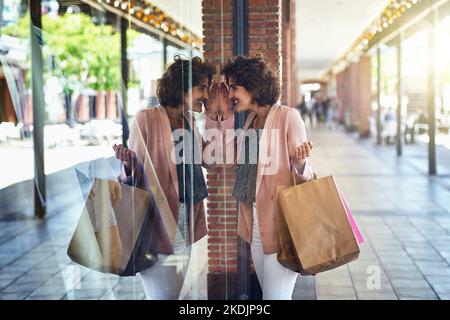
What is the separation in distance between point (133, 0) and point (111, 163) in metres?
1.02

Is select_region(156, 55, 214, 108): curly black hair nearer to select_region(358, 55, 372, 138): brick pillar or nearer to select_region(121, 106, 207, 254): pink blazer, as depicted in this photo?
select_region(121, 106, 207, 254): pink blazer

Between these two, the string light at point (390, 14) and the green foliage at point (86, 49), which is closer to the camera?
the green foliage at point (86, 49)

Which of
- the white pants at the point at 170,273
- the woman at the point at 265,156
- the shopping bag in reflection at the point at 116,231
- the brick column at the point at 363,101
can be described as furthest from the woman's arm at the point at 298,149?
the brick column at the point at 363,101

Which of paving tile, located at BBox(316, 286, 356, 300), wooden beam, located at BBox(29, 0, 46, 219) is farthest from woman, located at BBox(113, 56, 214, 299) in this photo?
paving tile, located at BBox(316, 286, 356, 300)

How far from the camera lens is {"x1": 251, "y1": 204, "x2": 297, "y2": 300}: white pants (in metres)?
3.66

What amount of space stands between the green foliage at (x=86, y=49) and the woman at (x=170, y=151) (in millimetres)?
417

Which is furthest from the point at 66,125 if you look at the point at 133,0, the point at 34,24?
the point at 133,0

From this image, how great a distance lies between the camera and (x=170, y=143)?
384 centimetres

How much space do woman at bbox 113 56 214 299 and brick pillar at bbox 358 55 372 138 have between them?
17.8 metres

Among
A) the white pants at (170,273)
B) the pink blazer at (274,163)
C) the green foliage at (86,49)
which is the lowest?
the white pants at (170,273)

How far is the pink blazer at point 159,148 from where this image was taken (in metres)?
3.81

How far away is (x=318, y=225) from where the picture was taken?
A: 11.3 ft

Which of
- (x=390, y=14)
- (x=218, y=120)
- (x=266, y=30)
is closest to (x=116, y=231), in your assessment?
(x=218, y=120)

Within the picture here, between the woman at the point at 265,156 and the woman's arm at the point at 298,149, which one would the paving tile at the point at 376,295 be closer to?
the woman at the point at 265,156
